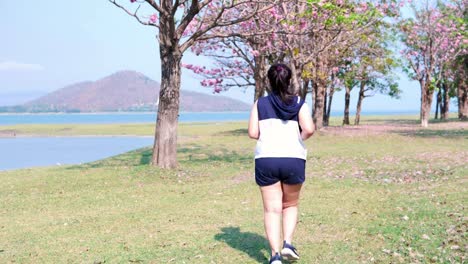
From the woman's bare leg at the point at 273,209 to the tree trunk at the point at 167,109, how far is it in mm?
12320

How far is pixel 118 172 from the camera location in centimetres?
A: 1877

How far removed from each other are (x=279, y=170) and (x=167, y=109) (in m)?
12.6

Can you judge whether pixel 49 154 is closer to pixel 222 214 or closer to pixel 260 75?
pixel 260 75

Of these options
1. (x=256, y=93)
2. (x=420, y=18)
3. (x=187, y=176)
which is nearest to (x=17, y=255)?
(x=187, y=176)

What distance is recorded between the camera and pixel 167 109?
19.1 m

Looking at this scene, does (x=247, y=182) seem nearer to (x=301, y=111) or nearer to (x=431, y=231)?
(x=431, y=231)

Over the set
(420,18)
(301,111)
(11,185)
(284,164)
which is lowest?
(11,185)

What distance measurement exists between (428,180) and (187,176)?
25.1 ft

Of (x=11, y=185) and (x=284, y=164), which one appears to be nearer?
(x=284, y=164)

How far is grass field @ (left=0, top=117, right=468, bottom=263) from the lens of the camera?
8.33m

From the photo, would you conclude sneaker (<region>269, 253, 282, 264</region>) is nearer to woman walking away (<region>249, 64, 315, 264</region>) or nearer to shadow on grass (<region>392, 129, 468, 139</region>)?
woman walking away (<region>249, 64, 315, 264</region>)

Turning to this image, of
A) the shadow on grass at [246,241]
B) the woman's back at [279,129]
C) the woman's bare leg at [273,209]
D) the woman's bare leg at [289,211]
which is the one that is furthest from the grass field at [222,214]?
the woman's back at [279,129]

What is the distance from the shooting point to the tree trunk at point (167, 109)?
1900 cm

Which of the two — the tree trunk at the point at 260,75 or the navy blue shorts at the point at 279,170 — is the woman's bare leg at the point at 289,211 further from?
the tree trunk at the point at 260,75
